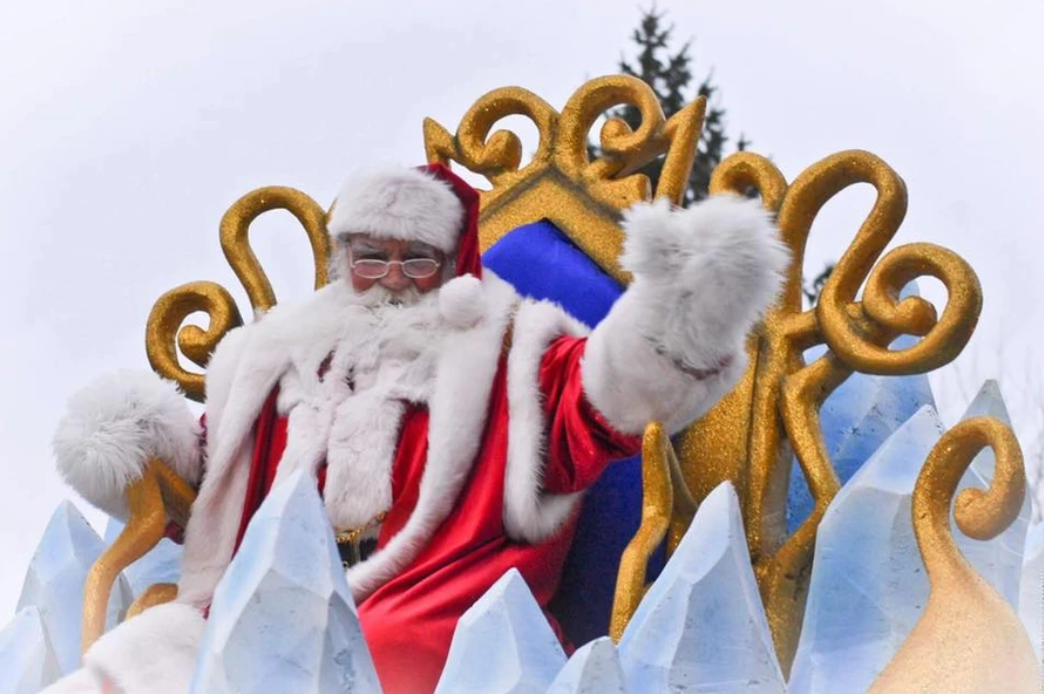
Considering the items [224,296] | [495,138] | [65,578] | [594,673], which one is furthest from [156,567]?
[594,673]

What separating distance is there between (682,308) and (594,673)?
0.68 m

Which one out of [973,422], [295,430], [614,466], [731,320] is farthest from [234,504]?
[973,422]

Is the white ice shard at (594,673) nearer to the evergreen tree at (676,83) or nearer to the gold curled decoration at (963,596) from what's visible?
the gold curled decoration at (963,596)

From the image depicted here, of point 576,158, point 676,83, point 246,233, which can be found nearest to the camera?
point 576,158

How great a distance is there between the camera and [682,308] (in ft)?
12.9

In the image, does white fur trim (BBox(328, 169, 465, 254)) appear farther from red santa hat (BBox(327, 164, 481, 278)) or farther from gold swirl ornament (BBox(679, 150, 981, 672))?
gold swirl ornament (BBox(679, 150, 981, 672))

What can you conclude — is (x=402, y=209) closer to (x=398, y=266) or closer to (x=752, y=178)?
(x=398, y=266)

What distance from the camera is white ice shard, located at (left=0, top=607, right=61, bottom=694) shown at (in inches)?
166

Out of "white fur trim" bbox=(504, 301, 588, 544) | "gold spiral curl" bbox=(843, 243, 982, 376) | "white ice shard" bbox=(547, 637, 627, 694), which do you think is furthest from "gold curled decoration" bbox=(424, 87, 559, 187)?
"white ice shard" bbox=(547, 637, 627, 694)

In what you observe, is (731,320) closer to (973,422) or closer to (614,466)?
(973,422)

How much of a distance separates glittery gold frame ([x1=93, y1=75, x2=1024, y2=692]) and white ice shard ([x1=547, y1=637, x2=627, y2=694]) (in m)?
0.50

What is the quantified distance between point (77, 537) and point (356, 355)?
0.67m

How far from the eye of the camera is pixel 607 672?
3.47 meters

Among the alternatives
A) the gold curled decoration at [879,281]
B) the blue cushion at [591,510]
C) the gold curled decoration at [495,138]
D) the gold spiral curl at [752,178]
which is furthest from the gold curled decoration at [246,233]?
the gold curled decoration at [879,281]
